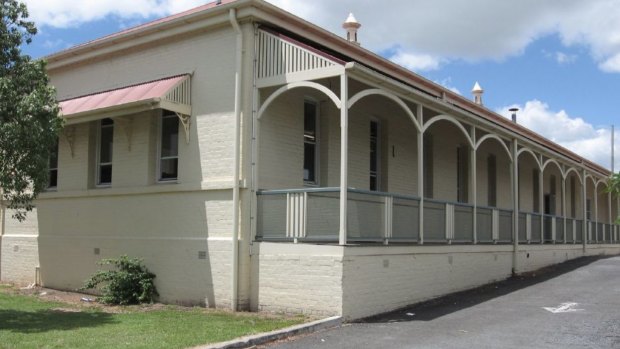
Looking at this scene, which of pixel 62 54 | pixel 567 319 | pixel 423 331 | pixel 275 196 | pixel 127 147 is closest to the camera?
pixel 423 331

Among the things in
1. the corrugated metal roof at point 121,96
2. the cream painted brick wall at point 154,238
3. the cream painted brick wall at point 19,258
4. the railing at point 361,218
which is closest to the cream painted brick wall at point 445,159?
the railing at point 361,218

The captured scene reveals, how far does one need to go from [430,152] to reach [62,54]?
9.66 meters

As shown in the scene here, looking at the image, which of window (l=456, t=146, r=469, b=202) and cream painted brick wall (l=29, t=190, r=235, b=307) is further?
window (l=456, t=146, r=469, b=202)

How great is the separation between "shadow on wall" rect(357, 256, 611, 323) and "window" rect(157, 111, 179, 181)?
16.7 feet

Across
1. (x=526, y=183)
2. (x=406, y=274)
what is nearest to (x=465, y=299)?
(x=406, y=274)

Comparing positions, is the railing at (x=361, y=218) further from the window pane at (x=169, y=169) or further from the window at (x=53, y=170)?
the window at (x=53, y=170)

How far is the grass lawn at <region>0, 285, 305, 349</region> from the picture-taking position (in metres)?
8.39

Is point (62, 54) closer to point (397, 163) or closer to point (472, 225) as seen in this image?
point (397, 163)

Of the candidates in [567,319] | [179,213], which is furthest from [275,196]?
[567,319]

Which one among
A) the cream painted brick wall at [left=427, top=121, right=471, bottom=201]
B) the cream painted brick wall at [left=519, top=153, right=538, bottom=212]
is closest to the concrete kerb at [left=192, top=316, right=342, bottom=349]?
the cream painted brick wall at [left=427, top=121, right=471, bottom=201]

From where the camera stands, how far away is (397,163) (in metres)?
16.0

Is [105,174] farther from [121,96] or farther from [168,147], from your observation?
[121,96]

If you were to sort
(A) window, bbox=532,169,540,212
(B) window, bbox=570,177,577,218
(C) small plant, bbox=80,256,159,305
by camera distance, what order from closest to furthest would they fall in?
1. (C) small plant, bbox=80,256,159,305
2. (A) window, bbox=532,169,540,212
3. (B) window, bbox=570,177,577,218

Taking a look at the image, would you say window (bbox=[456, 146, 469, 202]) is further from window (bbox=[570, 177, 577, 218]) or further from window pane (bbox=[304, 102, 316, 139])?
window (bbox=[570, 177, 577, 218])
